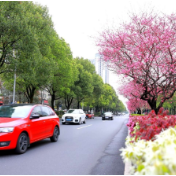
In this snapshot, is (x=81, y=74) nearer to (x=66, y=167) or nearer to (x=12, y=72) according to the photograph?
(x=12, y=72)

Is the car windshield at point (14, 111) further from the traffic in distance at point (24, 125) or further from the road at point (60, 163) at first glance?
the road at point (60, 163)

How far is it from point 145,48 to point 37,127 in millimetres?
6897

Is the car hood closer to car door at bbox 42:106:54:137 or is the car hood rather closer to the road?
the road

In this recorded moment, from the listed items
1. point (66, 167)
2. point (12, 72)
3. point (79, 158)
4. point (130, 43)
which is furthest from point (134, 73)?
point (12, 72)

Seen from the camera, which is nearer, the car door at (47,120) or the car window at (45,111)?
the car door at (47,120)

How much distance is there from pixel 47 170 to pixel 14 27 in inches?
628

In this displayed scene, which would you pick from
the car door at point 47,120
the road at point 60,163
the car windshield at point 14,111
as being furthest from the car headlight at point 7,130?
the car door at point 47,120

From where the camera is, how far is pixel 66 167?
230 inches

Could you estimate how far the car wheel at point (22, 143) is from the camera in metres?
7.24

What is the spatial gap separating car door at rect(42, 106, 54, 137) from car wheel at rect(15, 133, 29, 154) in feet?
5.23

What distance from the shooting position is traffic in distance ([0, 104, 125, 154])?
22.8ft

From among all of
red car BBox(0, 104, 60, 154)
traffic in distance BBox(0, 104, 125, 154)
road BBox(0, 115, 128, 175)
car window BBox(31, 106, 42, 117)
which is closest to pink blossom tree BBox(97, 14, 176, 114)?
traffic in distance BBox(0, 104, 125, 154)

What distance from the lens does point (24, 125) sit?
752 centimetres

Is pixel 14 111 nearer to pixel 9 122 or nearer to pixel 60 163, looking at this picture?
pixel 9 122
